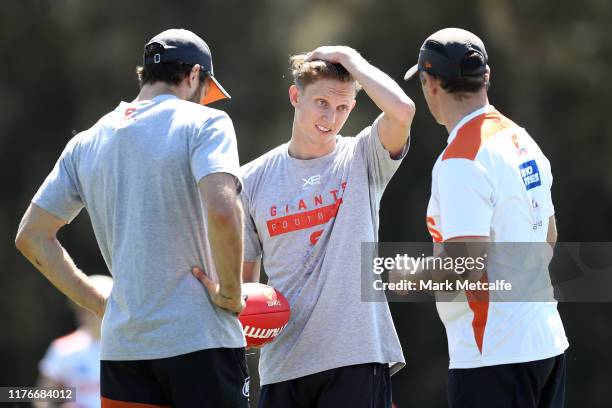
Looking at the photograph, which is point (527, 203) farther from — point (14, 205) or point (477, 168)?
point (14, 205)

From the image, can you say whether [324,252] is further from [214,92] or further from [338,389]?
[214,92]

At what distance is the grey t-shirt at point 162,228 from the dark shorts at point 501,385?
0.75 meters

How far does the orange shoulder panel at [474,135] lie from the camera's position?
10.9 ft

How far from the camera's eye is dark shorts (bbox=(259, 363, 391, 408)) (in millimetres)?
3676

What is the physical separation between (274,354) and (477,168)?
1.12m

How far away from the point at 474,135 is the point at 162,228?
3.55 feet

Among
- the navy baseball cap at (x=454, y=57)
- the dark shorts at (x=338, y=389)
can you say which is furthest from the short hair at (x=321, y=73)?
the dark shorts at (x=338, y=389)

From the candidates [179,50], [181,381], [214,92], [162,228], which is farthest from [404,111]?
[181,381]

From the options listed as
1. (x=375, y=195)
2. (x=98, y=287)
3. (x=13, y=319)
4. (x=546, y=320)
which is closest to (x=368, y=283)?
(x=375, y=195)

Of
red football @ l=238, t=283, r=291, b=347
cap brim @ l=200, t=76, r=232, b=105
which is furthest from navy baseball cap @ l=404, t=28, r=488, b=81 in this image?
red football @ l=238, t=283, r=291, b=347

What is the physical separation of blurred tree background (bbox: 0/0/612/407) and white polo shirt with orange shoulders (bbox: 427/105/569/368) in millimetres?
5606

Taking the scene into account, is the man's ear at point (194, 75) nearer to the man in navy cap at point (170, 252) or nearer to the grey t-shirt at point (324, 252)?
the man in navy cap at point (170, 252)

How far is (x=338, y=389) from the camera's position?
369cm

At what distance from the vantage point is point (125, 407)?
3326 millimetres
